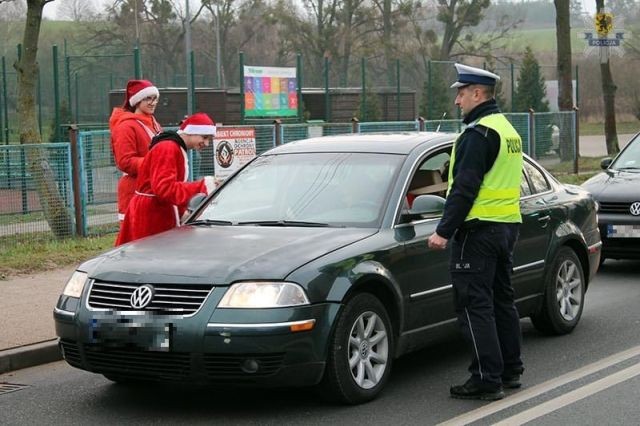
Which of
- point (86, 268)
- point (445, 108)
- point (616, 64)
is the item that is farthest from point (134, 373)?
point (616, 64)

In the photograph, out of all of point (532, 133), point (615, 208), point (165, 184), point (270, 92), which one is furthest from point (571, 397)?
point (270, 92)

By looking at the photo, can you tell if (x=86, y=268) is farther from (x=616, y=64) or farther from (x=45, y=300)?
(x=616, y=64)

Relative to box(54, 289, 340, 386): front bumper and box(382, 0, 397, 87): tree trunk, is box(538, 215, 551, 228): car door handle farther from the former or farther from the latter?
box(382, 0, 397, 87): tree trunk

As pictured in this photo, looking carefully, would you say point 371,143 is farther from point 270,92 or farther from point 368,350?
point 270,92

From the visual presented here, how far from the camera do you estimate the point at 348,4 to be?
165 feet

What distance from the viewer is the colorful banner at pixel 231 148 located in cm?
1557

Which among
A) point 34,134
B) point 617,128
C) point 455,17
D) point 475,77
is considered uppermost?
point 455,17

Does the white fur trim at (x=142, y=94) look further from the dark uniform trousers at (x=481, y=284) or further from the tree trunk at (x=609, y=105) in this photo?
the tree trunk at (x=609, y=105)

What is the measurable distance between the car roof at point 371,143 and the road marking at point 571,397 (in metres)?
1.86

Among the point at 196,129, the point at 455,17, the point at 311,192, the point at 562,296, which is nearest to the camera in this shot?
the point at 311,192

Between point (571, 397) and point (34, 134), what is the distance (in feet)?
36.0

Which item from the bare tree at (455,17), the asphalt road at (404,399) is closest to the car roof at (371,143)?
the asphalt road at (404,399)

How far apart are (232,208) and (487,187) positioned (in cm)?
181

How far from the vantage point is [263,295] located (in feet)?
18.6
